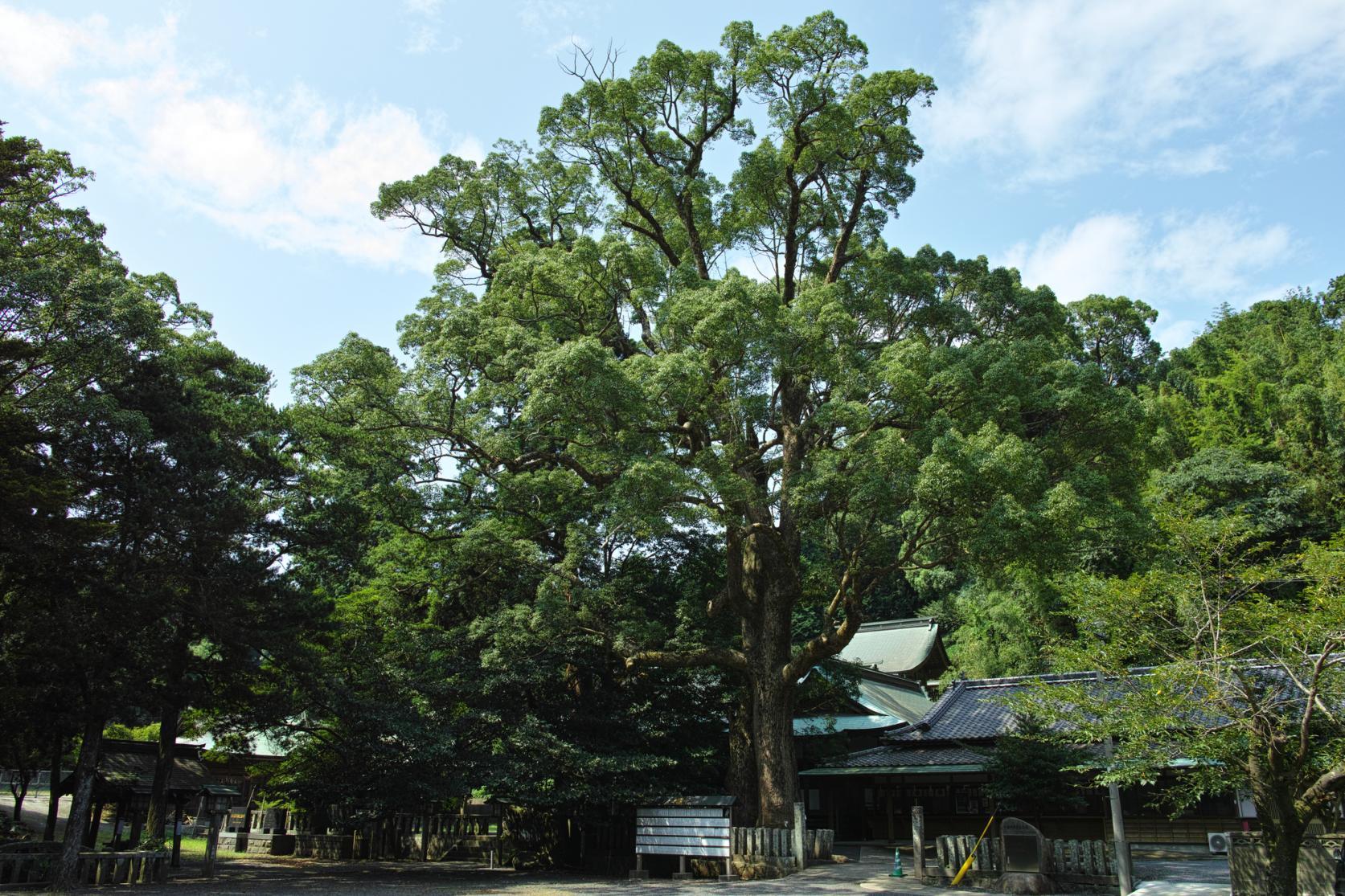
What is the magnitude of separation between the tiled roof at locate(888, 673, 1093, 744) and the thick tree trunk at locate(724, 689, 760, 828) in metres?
5.37

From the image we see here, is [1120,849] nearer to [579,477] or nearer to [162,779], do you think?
[579,477]

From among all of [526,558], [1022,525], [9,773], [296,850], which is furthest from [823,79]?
[9,773]

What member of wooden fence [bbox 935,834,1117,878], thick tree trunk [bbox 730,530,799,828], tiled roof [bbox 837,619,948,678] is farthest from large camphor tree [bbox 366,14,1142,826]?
tiled roof [bbox 837,619,948,678]

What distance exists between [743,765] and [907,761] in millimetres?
4654

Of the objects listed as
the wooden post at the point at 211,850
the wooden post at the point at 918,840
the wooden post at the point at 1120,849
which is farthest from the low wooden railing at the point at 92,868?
the wooden post at the point at 1120,849

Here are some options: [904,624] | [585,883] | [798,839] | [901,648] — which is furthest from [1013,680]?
[904,624]

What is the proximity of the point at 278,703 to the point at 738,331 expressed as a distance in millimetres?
10719

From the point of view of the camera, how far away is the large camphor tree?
45.5 ft

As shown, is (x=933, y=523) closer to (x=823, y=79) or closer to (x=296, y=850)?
(x=823, y=79)

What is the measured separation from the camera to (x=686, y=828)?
15.0 meters

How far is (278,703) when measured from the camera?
1534 centimetres

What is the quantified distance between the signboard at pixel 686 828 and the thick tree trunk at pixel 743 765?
1133 millimetres

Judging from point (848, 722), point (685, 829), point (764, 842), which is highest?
point (848, 722)

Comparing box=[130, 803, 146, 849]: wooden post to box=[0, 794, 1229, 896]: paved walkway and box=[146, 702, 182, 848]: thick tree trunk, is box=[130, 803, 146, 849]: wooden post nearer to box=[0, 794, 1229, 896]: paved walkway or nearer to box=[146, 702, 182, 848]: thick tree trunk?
box=[146, 702, 182, 848]: thick tree trunk
